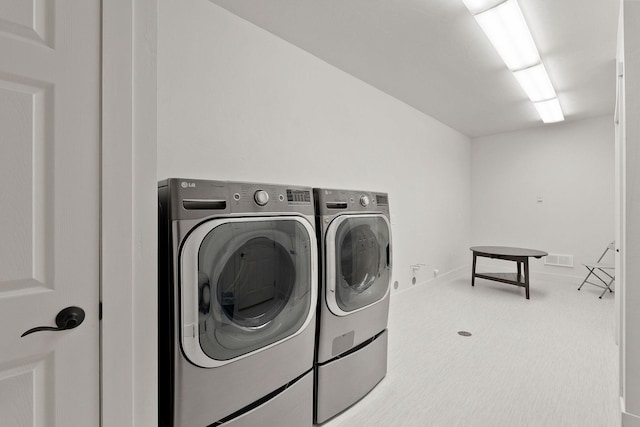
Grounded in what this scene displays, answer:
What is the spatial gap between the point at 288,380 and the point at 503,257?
3.74 metres

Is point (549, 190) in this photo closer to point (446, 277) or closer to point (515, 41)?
point (446, 277)

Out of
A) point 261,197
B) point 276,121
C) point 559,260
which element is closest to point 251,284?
point 261,197

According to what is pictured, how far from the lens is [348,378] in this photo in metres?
1.78

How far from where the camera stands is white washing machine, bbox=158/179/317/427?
1121 mm

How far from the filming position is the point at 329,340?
5.44ft

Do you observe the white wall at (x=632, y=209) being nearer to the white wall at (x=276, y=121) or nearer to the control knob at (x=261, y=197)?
the control knob at (x=261, y=197)

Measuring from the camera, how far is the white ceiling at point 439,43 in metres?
2.03

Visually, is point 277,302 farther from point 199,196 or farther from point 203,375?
point 199,196

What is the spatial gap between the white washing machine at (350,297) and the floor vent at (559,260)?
14.4 ft

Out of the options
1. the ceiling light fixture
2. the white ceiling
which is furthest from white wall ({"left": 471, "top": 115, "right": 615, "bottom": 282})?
the ceiling light fixture

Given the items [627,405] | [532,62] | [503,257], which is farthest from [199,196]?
[503,257]

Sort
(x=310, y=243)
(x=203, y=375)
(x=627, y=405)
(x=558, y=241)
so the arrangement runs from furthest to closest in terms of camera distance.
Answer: (x=558, y=241) → (x=310, y=243) → (x=627, y=405) → (x=203, y=375)
